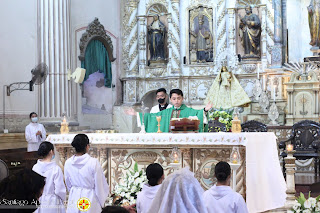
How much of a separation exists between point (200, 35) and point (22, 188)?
14.1 metres

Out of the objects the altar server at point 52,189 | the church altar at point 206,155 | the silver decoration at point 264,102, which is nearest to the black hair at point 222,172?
the altar server at point 52,189

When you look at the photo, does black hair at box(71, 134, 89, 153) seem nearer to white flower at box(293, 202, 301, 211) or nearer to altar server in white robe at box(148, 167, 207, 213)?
white flower at box(293, 202, 301, 211)

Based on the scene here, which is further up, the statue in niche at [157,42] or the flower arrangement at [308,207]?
the statue in niche at [157,42]

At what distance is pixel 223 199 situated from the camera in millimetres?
4117

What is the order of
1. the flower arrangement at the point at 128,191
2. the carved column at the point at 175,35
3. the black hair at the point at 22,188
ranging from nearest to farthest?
the black hair at the point at 22,188
the flower arrangement at the point at 128,191
the carved column at the point at 175,35

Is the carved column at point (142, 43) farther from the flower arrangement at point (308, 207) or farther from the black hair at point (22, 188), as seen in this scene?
the black hair at point (22, 188)

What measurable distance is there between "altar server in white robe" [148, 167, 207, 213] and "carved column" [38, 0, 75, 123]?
36.7 feet

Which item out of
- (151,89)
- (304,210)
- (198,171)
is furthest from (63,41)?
(304,210)

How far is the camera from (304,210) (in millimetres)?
4867

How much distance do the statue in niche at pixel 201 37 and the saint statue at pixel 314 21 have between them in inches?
130

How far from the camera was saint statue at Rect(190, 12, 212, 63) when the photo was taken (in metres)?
16.6

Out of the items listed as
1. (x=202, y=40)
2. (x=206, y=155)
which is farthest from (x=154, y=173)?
(x=202, y=40)

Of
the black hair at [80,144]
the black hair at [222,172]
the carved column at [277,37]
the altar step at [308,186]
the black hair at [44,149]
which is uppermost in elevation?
the carved column at [277,37]

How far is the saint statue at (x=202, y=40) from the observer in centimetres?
1658
